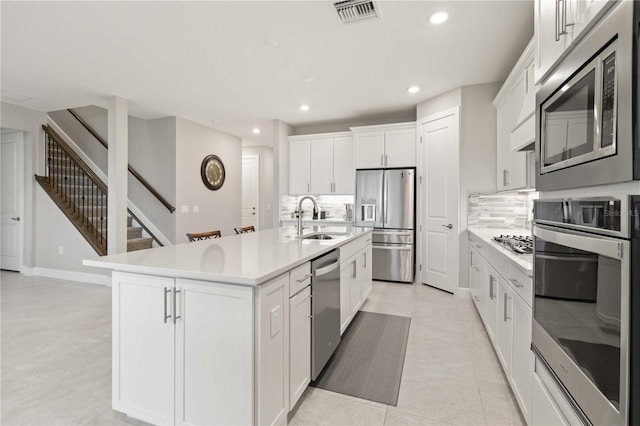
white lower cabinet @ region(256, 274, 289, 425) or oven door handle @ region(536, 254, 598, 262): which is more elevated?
oven door handle @ region(536, 254, 598, 262)

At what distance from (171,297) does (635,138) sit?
5.77 ft

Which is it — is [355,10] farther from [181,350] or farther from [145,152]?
[145,152]

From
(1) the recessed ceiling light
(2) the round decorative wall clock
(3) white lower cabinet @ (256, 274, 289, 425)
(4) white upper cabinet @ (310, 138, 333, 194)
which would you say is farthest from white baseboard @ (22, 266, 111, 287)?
(1) the recessed ceiling light

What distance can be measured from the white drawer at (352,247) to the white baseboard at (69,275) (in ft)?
12.9

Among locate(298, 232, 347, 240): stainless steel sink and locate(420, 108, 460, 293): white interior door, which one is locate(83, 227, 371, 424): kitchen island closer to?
locate(298, 232, 347, 240): stainless steel sink

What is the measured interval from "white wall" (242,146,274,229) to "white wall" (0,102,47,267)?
422 centimetres

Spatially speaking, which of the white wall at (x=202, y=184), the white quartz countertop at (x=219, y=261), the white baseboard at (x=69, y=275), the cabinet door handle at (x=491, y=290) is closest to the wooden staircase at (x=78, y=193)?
the white baseboard at (x=69, y=275)

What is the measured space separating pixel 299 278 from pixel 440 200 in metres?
3.22

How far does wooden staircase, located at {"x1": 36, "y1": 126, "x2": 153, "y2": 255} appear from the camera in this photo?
4.96m

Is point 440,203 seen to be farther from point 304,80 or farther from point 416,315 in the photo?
point 304,80

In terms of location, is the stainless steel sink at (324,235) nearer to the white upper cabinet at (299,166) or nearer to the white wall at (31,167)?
the white upper cabinet at (299,166)


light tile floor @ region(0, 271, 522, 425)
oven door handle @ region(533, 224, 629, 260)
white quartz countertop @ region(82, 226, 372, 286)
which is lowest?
light tile floor @ region(0, 271, 522, 425)

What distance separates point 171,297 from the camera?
1513mm

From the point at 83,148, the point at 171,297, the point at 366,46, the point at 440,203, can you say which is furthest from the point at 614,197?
the point at 83,148
